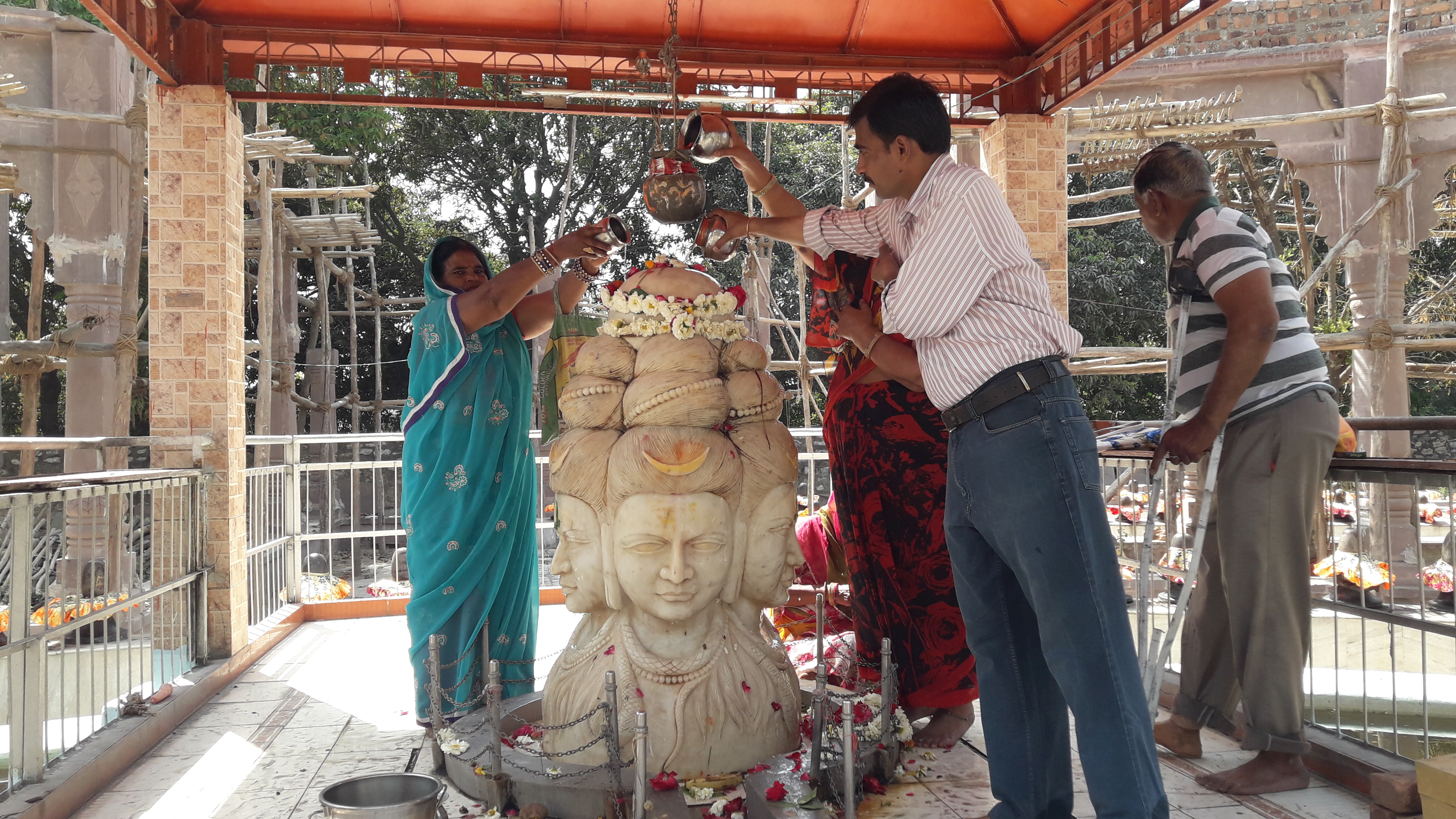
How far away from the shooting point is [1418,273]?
19.0 m

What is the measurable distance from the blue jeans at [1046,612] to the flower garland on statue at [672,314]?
1.26 meters

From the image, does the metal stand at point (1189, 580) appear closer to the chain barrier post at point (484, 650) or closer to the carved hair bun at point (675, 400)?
the carved hair bun at point (675, 400)

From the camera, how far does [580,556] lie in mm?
3838

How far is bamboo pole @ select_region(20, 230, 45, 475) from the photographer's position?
10.6 m

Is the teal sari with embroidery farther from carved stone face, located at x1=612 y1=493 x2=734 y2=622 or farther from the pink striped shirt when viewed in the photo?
the pink striped shirt

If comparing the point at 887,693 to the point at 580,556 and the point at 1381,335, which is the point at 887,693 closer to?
the point at 580,556

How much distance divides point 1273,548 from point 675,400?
88.8 inches

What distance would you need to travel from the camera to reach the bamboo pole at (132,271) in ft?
32.3

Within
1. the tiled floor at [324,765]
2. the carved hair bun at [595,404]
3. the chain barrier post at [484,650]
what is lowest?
the tiled floor at [324,765]

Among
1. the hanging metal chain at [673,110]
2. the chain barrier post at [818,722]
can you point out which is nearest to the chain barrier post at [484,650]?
the chain barrier post at [818,722]

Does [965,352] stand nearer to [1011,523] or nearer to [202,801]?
[1011,523]

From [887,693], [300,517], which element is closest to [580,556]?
[887,693]

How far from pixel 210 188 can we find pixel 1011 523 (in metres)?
5.42

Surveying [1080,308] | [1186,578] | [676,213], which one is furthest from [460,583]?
[1080,308]
